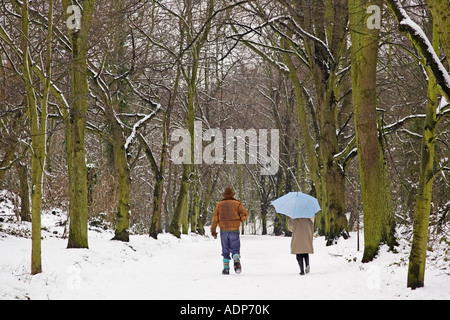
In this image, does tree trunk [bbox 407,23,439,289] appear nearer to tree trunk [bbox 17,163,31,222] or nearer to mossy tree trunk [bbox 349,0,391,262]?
mossy tree trunk [bbox 349,0,391,262]

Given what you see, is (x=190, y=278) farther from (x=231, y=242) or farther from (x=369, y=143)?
(x=369, y=143)

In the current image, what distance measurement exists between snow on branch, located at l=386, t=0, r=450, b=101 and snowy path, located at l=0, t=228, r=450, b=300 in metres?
2.73

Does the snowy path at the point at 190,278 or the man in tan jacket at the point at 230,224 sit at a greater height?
the man in tan jacket at the point at 230,224

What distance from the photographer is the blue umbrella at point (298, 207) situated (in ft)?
33.3

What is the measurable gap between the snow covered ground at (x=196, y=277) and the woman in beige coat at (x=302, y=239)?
1.35 feet

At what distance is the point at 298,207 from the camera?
33.6 feet

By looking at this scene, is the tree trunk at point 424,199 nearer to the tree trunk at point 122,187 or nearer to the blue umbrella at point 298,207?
the blue umbrella at point 298,207

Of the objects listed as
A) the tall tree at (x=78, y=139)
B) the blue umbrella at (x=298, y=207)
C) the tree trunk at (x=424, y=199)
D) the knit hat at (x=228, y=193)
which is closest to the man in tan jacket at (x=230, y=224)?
the knit hat at (x=228, y=193)

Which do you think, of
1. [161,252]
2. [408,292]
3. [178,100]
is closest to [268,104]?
[178,100]

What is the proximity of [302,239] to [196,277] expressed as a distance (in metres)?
2.38

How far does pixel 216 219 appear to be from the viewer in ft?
34.5

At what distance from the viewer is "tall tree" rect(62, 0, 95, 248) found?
38.6 ft
